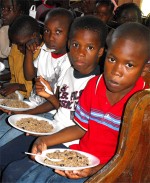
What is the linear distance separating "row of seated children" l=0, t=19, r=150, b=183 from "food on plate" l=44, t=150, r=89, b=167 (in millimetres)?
29

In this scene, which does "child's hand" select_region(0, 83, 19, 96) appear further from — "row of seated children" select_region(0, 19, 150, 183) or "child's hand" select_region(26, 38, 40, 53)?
"row of seated children" select_region(0, 19, 150, 183)

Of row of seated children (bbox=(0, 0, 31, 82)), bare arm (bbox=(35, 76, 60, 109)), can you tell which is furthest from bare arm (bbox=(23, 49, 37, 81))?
row of seated children (bbox=(0, 0, 31, 82))

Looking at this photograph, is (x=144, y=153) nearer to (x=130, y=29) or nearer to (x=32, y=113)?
(x=130, y=29)

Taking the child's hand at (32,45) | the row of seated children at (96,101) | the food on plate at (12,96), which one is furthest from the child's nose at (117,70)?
the food on plate at (12,96)

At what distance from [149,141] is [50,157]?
43 cm

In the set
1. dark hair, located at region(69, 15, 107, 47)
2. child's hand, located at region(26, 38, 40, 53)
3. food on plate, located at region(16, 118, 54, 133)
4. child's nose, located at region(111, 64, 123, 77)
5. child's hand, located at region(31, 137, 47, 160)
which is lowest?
food on plate, located at region(16, 118, 54, 133)

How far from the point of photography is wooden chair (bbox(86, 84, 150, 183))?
786 millimetres

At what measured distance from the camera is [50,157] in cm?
111

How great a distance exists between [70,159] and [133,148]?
0.34 m

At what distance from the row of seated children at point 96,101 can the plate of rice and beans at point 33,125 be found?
104 mm

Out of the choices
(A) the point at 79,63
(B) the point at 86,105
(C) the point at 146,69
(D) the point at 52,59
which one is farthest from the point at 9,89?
(C) the point at 146,69

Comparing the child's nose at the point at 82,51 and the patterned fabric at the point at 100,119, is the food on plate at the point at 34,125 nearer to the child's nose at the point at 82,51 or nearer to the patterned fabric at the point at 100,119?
the patterned fabric at the point at 100,119

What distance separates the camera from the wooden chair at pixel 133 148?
0.79 meters

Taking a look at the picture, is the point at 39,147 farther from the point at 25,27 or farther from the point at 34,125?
the point at 25,27
